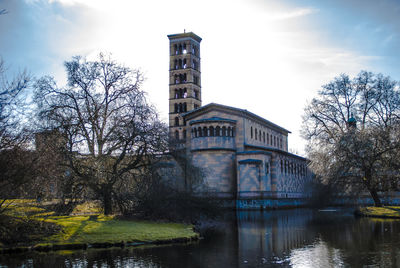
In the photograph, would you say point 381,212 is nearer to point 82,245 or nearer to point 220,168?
point 220,168

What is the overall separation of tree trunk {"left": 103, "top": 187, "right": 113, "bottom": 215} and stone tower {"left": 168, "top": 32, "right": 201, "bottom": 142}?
1935 inches

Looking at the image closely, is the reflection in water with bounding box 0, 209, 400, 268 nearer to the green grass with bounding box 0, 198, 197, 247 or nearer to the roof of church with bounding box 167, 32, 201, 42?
the green grass with bounding box 0, 198, 197, 247

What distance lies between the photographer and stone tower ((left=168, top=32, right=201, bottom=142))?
79.9 meters

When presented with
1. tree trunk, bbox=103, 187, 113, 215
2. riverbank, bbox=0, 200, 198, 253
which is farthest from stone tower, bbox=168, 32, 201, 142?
riverbank, bbox=0, 200, 198, 253

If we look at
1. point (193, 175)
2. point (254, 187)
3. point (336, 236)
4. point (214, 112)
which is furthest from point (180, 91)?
point (336, 236)

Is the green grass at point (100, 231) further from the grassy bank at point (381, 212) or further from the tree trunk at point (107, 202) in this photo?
the grassy bank at point (381, 212)

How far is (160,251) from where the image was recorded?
63.4ft

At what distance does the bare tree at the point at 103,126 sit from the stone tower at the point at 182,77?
151ft

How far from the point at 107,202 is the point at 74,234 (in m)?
8.71

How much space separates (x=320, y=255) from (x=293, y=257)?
1298 millimetres

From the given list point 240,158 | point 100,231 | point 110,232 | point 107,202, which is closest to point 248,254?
point 110,232

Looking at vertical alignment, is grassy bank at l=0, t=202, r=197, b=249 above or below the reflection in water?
above

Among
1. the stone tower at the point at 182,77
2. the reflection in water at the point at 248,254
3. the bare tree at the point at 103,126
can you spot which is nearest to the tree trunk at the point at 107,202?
the bare tree at the point at 103,126

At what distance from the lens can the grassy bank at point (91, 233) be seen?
20.4 metres
